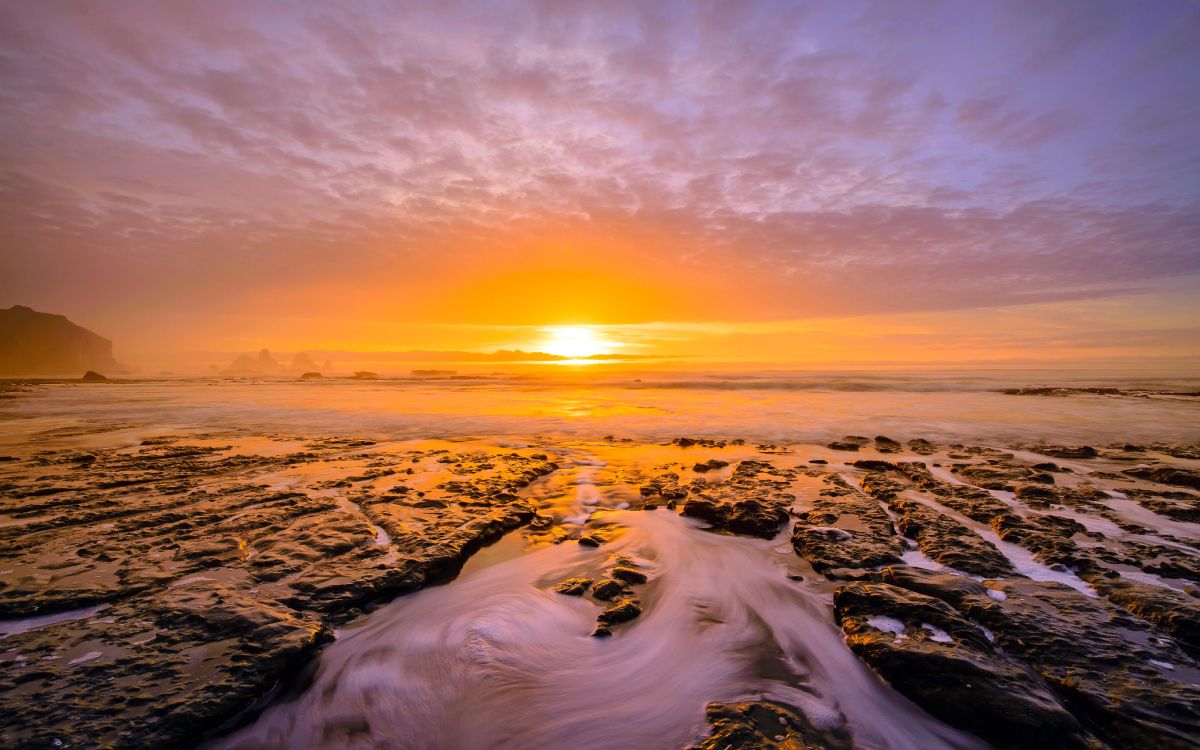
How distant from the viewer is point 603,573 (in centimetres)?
482

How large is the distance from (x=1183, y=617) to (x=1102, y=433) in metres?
14.4

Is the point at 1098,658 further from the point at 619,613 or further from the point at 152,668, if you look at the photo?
the point at 152,668

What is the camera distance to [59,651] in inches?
120

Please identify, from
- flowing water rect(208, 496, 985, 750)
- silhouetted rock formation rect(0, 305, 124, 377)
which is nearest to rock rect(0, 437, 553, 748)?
flowing water rect(208, 496, 985, 750)

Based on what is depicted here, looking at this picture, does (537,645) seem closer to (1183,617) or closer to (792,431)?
(1183,617)

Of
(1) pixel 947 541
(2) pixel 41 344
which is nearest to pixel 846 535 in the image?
(1) pixel 947 541

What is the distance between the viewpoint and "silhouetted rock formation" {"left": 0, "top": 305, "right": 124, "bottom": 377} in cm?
10456

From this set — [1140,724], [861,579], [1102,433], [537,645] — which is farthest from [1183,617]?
[1102,433]

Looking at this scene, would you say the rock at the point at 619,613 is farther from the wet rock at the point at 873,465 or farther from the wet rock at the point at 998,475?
the wet rock at the point at 998,475

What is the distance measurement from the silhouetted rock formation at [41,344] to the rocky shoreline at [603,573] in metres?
143

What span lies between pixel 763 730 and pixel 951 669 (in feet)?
4.61

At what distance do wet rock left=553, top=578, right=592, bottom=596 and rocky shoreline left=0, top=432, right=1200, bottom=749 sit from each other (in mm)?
21

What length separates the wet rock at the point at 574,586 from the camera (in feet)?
14.5

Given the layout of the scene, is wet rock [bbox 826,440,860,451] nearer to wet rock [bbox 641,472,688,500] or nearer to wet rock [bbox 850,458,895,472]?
wet rock [bbox 850,458,895,472]
